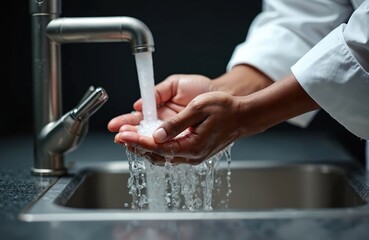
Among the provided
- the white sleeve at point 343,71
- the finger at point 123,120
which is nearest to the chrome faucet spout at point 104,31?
the finger at point 123,120

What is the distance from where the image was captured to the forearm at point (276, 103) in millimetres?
791

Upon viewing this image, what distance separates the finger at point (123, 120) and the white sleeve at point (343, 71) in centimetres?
30

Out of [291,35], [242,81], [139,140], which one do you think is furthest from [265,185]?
[139,140]

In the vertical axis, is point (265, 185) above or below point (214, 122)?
below

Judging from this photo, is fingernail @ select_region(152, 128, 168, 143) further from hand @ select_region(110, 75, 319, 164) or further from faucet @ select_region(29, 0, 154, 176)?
faucet @ select_region(29, 0, 154, 176)

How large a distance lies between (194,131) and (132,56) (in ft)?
2.39

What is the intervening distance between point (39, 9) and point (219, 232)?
50 cm

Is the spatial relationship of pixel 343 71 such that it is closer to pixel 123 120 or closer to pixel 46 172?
pixel 123 120

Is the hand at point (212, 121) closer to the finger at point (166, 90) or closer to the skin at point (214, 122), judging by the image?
the skin at point (214, 122)

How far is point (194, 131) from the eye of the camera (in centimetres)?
79

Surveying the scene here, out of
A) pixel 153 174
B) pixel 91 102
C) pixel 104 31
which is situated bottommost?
pixel 153 174

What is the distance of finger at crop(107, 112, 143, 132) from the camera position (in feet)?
2.98

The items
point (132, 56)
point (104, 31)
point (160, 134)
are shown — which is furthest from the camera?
point (132, 56)

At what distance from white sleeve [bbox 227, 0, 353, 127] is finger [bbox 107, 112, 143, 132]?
29 centimetres
